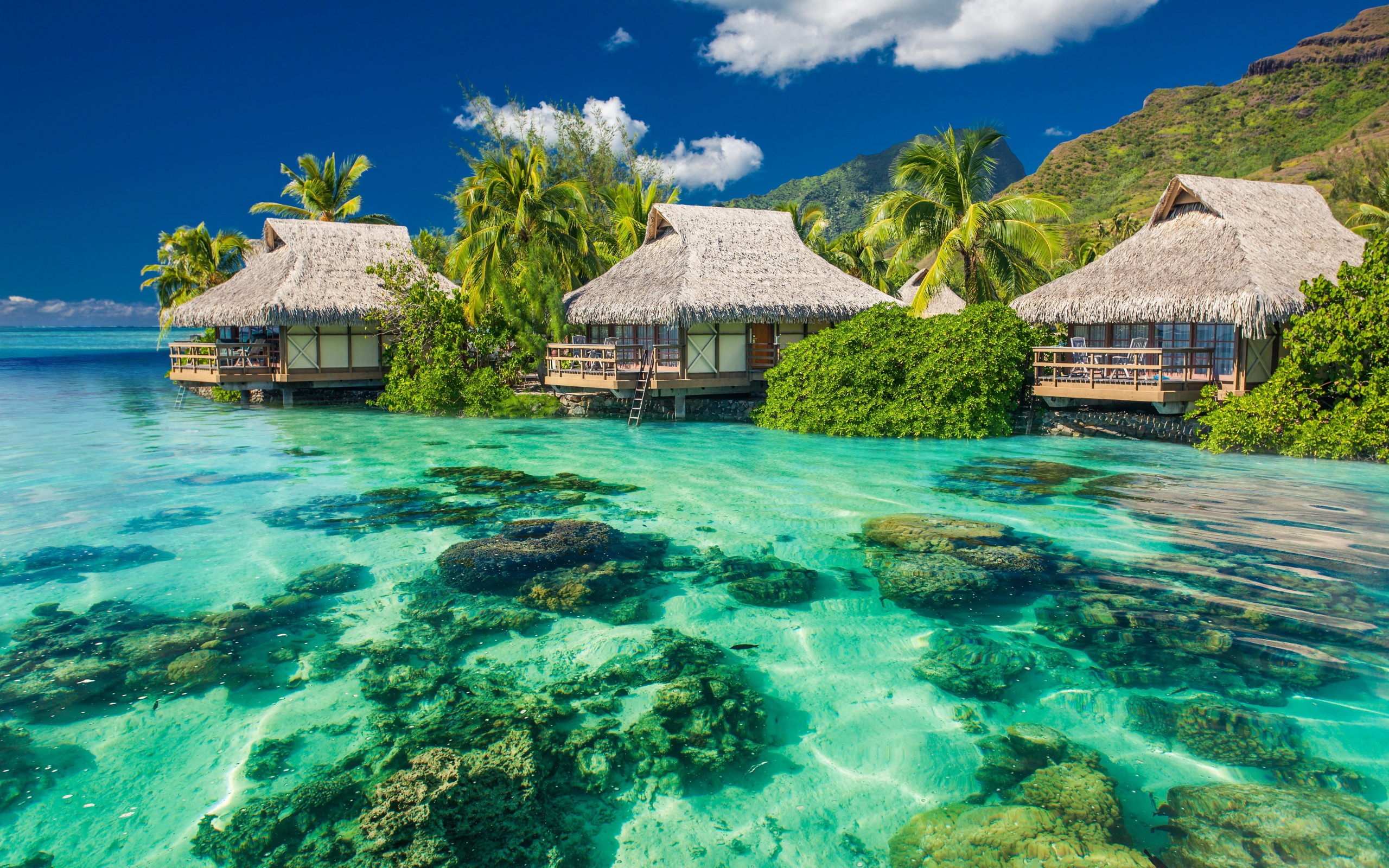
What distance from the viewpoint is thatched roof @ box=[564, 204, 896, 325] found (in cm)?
1925

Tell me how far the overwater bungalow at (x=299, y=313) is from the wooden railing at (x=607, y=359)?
5.78m

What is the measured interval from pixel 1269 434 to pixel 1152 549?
7.85m

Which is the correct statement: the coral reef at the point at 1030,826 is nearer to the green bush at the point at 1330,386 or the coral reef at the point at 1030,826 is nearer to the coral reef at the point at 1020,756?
the coral reef at the point at 1020,756

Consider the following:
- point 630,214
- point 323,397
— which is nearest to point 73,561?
point 323,397

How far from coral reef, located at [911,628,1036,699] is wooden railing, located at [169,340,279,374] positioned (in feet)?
72.7

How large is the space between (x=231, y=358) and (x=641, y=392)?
13.3m

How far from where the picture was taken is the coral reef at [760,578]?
7188 millimetres

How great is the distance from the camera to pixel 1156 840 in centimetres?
392

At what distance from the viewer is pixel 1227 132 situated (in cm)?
5828

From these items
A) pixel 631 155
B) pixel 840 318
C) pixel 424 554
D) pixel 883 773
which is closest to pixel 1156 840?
pixel 883 773

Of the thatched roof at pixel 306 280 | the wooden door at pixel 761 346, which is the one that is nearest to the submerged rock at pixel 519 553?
the wooden door at pixel 761 346

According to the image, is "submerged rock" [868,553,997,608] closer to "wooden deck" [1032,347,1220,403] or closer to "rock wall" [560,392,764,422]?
"wooden deck" [1032,347,1220,403]

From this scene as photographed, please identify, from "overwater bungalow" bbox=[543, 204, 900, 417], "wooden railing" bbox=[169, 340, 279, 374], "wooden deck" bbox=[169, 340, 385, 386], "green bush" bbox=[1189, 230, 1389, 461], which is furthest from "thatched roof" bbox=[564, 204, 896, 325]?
"wooden railing" bbox=[169, 340, 279, 374]

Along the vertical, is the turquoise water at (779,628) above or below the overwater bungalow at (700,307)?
below
